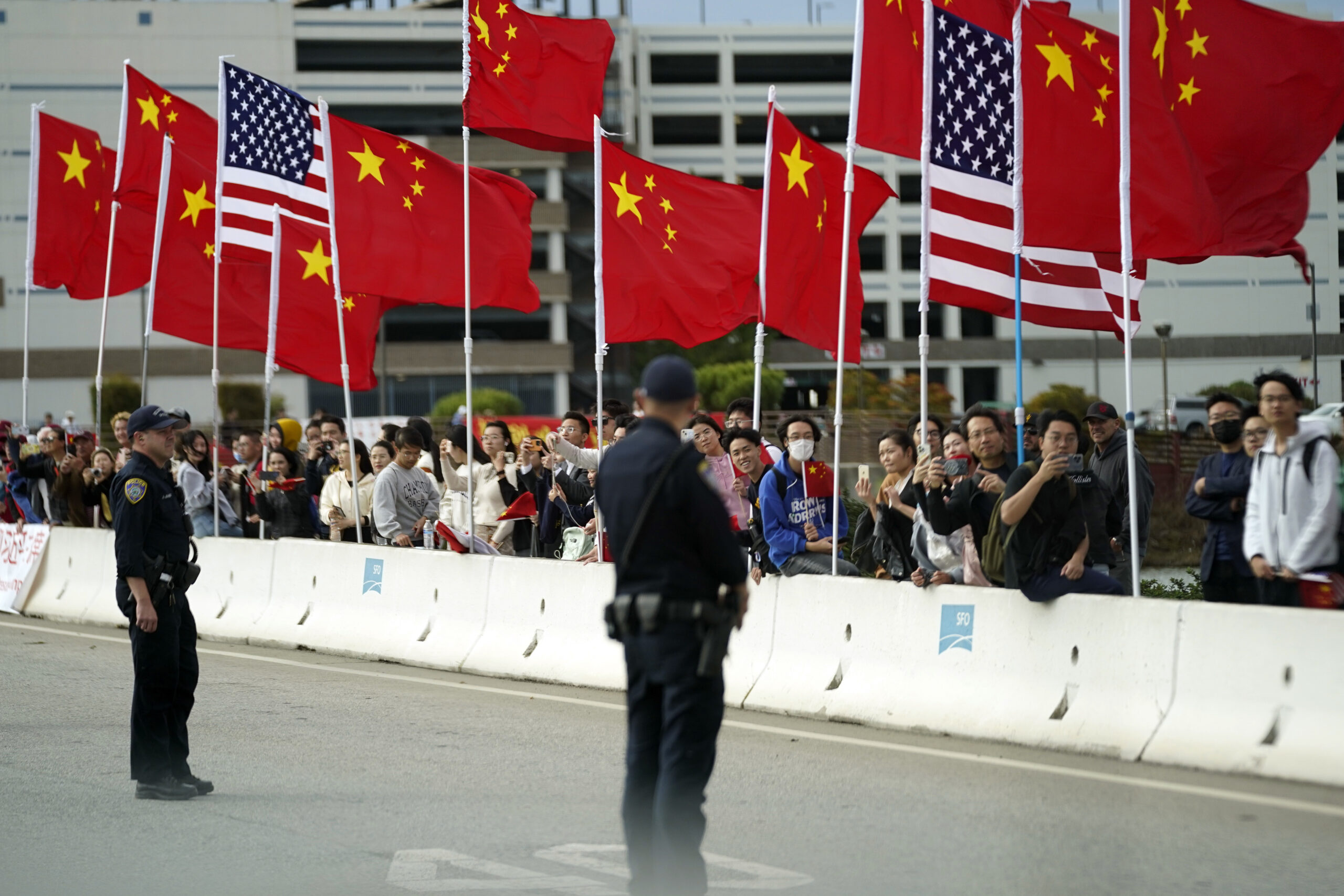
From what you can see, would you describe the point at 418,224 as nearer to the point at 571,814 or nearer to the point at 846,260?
the point at 846,260

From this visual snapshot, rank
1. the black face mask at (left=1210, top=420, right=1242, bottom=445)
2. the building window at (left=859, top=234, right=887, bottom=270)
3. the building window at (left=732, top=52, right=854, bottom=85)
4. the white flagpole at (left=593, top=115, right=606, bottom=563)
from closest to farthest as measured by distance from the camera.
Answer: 1. the black face mask at (left=1210, top=420, right=1242, bottom=445)
2. the white flagpole at (left=593, top=115, right=606, bottom=563)
3. the building window at (left=859, top=234, right=887, bottom=270)
4. the building window at (left=732, top=52, right=854, bottom=85)

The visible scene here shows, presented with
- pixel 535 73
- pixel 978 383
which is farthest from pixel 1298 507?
pixel 978 383

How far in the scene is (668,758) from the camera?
17.9ft

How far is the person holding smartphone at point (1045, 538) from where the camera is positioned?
8.74m

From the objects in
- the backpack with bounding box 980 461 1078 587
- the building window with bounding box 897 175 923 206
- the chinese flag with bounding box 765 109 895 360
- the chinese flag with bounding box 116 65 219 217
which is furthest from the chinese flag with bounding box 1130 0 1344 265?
the building window with bounding box 897 175 923 206

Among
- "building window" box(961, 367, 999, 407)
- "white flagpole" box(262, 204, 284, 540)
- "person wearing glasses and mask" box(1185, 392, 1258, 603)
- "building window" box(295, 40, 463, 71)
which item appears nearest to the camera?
"person wearing glasses and mask" box(1185, 392, 1258, 603)

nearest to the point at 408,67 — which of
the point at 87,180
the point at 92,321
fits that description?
the point at 92,321

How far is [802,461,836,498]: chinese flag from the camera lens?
1105 cm

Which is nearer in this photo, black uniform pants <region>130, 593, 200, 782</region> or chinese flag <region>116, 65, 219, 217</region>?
black uniform pants <region>130, 593, 200, 782</region>

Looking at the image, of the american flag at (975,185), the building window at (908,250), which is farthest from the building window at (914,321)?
the american flag at (975,185)

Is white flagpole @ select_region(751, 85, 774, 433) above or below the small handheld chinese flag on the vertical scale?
above

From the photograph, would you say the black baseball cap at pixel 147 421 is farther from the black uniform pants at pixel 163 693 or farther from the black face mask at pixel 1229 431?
the black face mask at pixel 1229 431

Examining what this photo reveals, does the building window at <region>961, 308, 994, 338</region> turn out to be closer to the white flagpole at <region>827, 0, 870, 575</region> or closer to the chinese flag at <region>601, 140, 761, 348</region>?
the chinese flag at <region>601, 140, 761, 348</region>

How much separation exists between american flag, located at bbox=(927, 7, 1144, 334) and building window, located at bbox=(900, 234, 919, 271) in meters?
64.3
